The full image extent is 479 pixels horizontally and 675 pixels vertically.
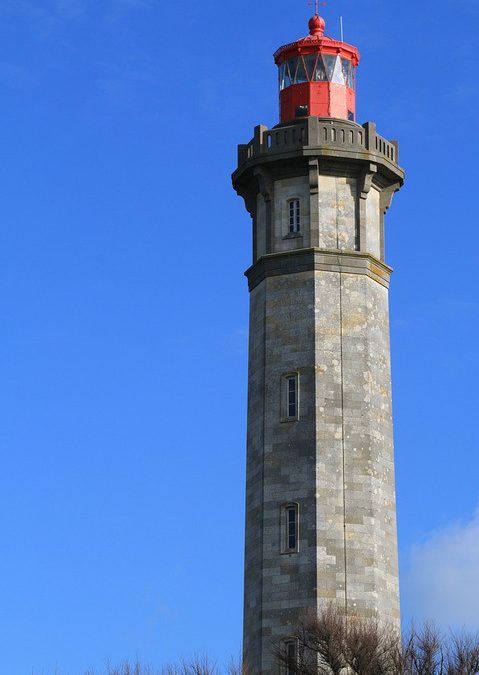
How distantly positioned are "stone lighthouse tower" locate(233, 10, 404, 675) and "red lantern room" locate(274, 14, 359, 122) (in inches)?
1.3

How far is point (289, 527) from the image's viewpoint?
72312 millimetres

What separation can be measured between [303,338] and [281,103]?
911 centimetres

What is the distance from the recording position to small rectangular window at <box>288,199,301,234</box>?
75.8 metres

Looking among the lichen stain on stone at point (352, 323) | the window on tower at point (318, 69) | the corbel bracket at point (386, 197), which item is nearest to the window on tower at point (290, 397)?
the lichen stain on stone at point (352, 323)

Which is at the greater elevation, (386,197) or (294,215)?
(386,197)

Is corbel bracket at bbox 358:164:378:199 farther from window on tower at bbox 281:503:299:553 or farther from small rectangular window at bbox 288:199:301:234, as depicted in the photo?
window on tower at bbox 281:503:299:553

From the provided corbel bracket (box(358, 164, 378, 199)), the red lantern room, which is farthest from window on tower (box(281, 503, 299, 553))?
the red lantern room

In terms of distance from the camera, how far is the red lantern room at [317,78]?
7794 cm

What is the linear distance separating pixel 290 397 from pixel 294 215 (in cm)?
623

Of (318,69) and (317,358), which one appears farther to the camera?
(318,69)

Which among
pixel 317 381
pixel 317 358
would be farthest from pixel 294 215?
pixel 317 381

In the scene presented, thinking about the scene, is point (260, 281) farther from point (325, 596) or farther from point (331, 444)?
point (325, 596)

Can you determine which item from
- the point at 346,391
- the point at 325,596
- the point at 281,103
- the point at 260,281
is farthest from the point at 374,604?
the point at 281,103

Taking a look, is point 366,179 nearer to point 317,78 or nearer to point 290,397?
point 317,78
